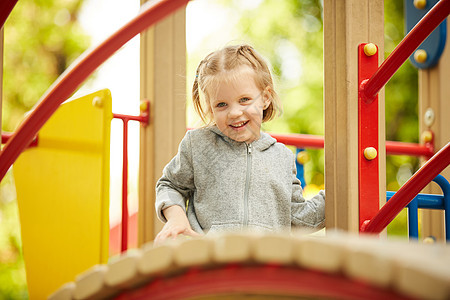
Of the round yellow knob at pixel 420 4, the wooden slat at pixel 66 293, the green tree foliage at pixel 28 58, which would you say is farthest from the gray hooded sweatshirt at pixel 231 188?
the green tree foliage at pixel 28 58

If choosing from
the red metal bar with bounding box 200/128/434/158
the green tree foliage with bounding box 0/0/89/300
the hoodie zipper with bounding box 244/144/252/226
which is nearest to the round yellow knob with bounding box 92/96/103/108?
the hoodie zipper with bounding box 244/144/252/226

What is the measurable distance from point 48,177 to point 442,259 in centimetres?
151

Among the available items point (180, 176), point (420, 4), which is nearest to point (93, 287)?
point (180, 176)

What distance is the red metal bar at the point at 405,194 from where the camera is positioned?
1.09 meters

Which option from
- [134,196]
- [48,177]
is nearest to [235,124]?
[48,177]

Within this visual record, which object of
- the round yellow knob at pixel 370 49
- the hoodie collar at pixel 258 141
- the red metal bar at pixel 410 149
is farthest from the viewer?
Answer: the red metal bar at pixel 410 149

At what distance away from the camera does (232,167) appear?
139 centimetres

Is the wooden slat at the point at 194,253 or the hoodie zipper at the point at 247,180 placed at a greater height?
the hoodie zipper at the point at 247,180

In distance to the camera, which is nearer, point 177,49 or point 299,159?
point 177,49

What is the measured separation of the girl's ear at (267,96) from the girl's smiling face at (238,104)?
41 millimetres

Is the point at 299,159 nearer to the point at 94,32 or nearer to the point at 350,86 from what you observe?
the point at 350,86

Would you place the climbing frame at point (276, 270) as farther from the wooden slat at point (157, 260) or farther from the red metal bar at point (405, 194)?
the red metal bar at point (405, 194)

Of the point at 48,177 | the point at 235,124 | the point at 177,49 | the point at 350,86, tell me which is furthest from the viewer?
the point at 48,177

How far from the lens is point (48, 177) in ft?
5.65
